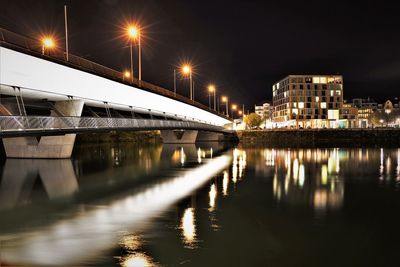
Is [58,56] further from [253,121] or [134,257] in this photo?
[253,121]

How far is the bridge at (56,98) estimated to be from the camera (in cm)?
2434

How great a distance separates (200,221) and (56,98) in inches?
904

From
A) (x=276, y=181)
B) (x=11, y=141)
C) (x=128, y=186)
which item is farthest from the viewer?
(x=11, y=141)

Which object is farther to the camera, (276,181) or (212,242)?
(276,181)

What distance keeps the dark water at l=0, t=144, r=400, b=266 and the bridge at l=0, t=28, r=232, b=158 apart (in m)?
4.19

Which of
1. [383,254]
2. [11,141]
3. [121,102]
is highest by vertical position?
[121,102]

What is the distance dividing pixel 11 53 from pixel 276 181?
19.6m

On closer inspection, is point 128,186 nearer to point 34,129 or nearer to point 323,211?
point 34,129

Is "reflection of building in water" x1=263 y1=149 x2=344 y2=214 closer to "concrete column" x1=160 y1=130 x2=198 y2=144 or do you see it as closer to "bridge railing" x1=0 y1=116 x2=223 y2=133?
"bridge railing" x1=0 y1=116 x2=223 y2=133

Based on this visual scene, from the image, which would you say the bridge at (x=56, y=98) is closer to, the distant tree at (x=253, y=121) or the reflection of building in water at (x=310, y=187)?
the reflection of building in water at (x=310, y=187)

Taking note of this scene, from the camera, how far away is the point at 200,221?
13930mm

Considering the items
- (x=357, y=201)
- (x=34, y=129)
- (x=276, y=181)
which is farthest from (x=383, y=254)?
(x=34, y=129)

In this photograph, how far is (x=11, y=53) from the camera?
2442 centimetres

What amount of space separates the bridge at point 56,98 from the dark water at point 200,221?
419 cm
